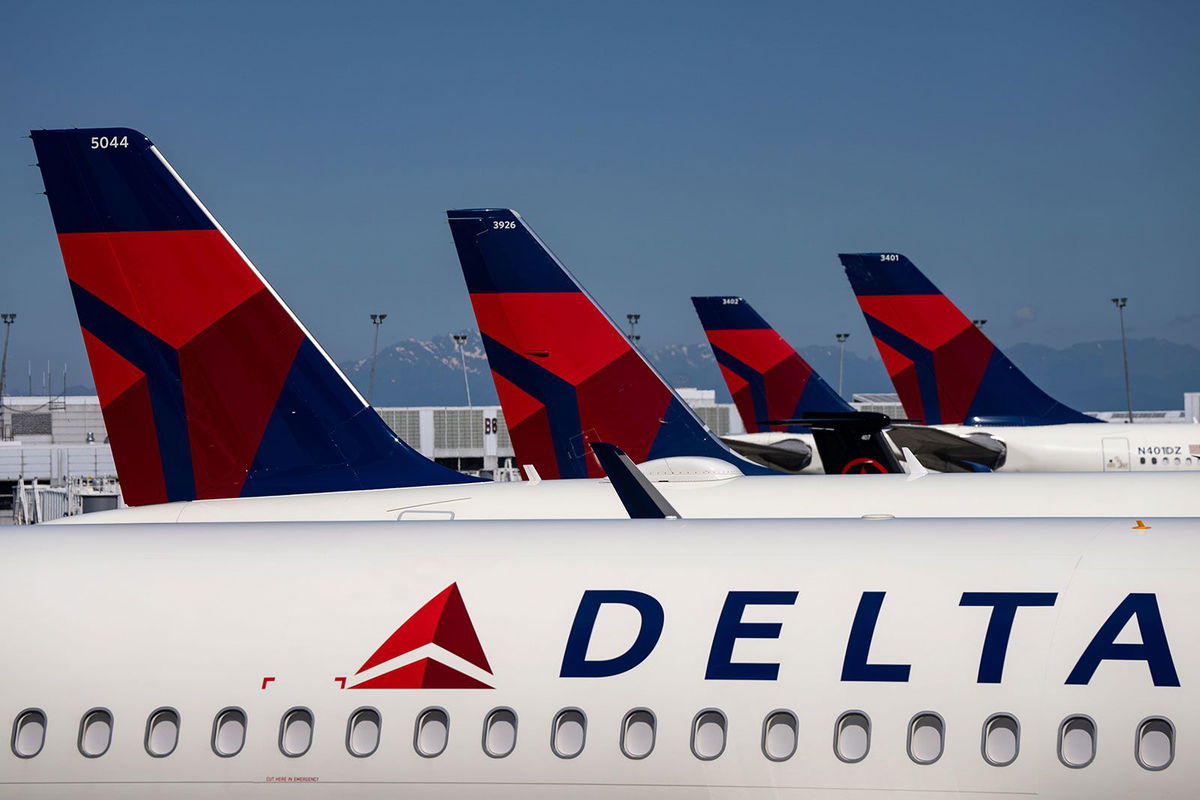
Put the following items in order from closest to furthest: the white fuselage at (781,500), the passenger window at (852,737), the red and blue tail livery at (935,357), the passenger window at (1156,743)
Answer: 1. the passenger window at (1156,743)
2. the passenger window at (852,737)
3. the white fuselage at (781,500)
4. the red and blue tail livery at (935,357)

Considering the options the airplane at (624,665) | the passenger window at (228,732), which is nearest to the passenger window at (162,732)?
the airplane at (624,665)

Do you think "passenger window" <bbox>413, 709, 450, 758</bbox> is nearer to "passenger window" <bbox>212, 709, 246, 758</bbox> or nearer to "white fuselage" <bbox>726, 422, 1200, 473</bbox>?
"passenger window" <bbox>212, 709, 246, 758</bbox>

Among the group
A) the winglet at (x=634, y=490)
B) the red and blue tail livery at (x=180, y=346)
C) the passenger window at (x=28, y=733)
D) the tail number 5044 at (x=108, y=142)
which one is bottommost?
the passenger window at (x=28, y=733)

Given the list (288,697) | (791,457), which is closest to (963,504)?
(288,697)

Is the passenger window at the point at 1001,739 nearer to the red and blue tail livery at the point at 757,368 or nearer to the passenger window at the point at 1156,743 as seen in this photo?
the passenger window at the point at 1156,743

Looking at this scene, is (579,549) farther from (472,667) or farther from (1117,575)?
(1117,575)

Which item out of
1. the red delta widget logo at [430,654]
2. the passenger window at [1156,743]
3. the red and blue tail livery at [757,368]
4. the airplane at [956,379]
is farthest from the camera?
the red and blue tail livery at [757,368]

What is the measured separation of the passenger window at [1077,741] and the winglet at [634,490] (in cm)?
411

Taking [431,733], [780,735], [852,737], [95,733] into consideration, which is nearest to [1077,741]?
[852,737]

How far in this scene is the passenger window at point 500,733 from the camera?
754cm

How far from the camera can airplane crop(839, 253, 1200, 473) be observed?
38594 millimetres

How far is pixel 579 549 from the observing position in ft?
27.9

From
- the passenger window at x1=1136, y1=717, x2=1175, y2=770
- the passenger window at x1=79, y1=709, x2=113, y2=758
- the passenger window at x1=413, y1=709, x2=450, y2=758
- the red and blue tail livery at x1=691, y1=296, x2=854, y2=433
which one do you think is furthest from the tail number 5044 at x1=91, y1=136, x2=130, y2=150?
the red and blue tail livery at x1=691, y1=296, x2=854, y2=433

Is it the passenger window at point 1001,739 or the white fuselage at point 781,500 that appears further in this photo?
the white fuselage at point 781,500
